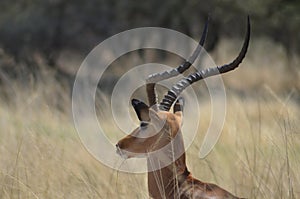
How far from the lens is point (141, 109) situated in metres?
4.48

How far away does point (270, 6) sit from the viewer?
688 inches

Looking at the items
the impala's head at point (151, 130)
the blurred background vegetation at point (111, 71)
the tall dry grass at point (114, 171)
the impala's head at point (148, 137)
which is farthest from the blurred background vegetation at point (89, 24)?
the impala's head at point (148, 137)

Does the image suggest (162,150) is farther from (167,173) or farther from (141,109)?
(141,109)

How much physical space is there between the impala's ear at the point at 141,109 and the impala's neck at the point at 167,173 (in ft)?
0.90

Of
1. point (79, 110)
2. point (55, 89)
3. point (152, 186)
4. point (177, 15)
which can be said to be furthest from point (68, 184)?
point (177, 15)

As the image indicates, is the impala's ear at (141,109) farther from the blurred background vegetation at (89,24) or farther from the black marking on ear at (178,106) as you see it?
the blurred background vegetation at (89,24)

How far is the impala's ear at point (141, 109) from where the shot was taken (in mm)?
4453

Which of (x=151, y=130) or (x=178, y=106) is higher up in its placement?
(x=178, y=106)

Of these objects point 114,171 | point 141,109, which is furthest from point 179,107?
point 114,171

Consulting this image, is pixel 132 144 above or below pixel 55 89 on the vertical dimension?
below

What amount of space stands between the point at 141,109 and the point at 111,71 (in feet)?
59.3

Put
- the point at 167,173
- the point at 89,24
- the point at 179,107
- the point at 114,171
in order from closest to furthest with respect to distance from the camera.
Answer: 1. the point at 167,173
2. the point at 179,107
3. the point at 114,171
4. the point at 89,24

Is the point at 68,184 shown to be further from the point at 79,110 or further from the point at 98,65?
the point at 98,65

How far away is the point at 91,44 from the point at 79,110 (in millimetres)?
14678
